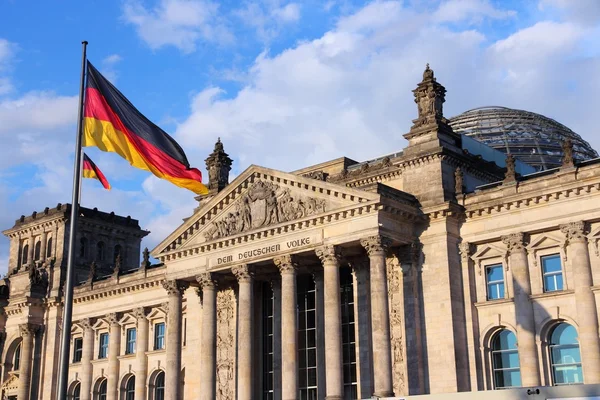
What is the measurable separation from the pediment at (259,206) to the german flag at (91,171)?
17134 mm

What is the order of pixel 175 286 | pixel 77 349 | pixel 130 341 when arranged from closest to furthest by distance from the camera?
pixel 175 286, pixel 130 341, pixel 77 349

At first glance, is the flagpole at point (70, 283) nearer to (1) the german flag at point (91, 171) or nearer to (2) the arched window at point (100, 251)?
(1) the german flag at point (91, 171)

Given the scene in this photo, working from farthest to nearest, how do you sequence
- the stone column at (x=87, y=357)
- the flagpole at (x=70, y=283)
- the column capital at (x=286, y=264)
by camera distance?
the stone column at (x=87, y=357) < the column capital at (x=286, y=264) < the flagpole at (x=70, y=283)

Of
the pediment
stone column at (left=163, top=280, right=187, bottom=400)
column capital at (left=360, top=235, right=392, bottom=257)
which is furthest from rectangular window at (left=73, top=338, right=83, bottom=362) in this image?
column capital at (left=360, top=235, right=392, bottom=257)

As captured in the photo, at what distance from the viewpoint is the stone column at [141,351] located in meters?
59.2

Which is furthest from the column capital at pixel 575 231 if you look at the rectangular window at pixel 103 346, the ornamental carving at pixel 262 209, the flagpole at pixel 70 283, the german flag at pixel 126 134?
the rectangular window at pixel 103 346

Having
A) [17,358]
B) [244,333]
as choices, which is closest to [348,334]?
[244,333]

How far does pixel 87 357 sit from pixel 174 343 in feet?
57.2

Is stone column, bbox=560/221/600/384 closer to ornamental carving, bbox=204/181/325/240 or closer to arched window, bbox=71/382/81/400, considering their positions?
ornamental carving, bbox=204/181/325/240

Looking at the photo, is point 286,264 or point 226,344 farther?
point 226,344

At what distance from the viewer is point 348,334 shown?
149ft

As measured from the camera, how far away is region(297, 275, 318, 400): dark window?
46500 mm

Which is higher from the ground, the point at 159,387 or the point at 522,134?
the point at 522,134

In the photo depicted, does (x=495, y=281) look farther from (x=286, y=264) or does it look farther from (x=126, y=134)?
(x=126, y=134)
